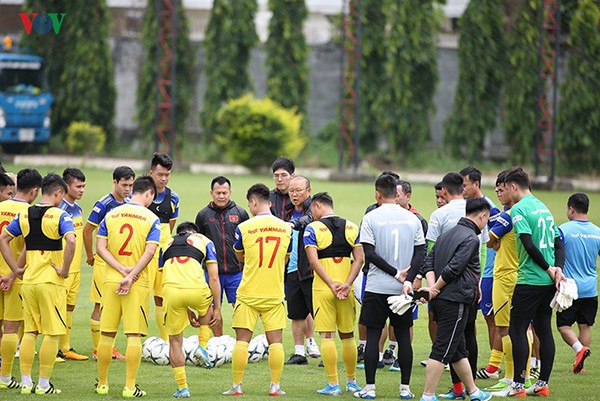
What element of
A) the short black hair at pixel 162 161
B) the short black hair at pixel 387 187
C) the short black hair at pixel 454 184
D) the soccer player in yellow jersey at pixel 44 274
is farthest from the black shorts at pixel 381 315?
the short black hair at pixel 162 161

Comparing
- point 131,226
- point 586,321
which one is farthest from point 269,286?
point 586,321

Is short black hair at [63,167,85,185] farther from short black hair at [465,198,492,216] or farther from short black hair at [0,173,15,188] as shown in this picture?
short black hair at [465,198,492,216]

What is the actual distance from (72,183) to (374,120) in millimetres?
24564

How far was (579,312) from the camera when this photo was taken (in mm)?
9453

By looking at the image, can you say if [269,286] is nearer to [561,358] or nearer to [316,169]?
[561,358]

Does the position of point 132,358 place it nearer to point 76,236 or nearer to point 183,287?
point 183,287

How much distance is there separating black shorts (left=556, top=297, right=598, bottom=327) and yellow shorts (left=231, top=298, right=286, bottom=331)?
2.93m

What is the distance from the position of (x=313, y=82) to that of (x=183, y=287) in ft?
94.1

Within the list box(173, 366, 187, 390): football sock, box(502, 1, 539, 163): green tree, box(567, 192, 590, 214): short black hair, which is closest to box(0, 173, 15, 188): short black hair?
box(173, 366, 187, 390): football sock

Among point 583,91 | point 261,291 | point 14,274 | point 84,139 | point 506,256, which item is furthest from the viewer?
point 84,139

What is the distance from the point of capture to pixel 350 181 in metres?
28.5

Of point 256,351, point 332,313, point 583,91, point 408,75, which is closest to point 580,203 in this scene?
point 332,313

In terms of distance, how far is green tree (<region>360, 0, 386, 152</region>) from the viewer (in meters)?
33.0

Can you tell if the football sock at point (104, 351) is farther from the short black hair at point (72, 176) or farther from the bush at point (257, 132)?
the bush at point (257, 132)
